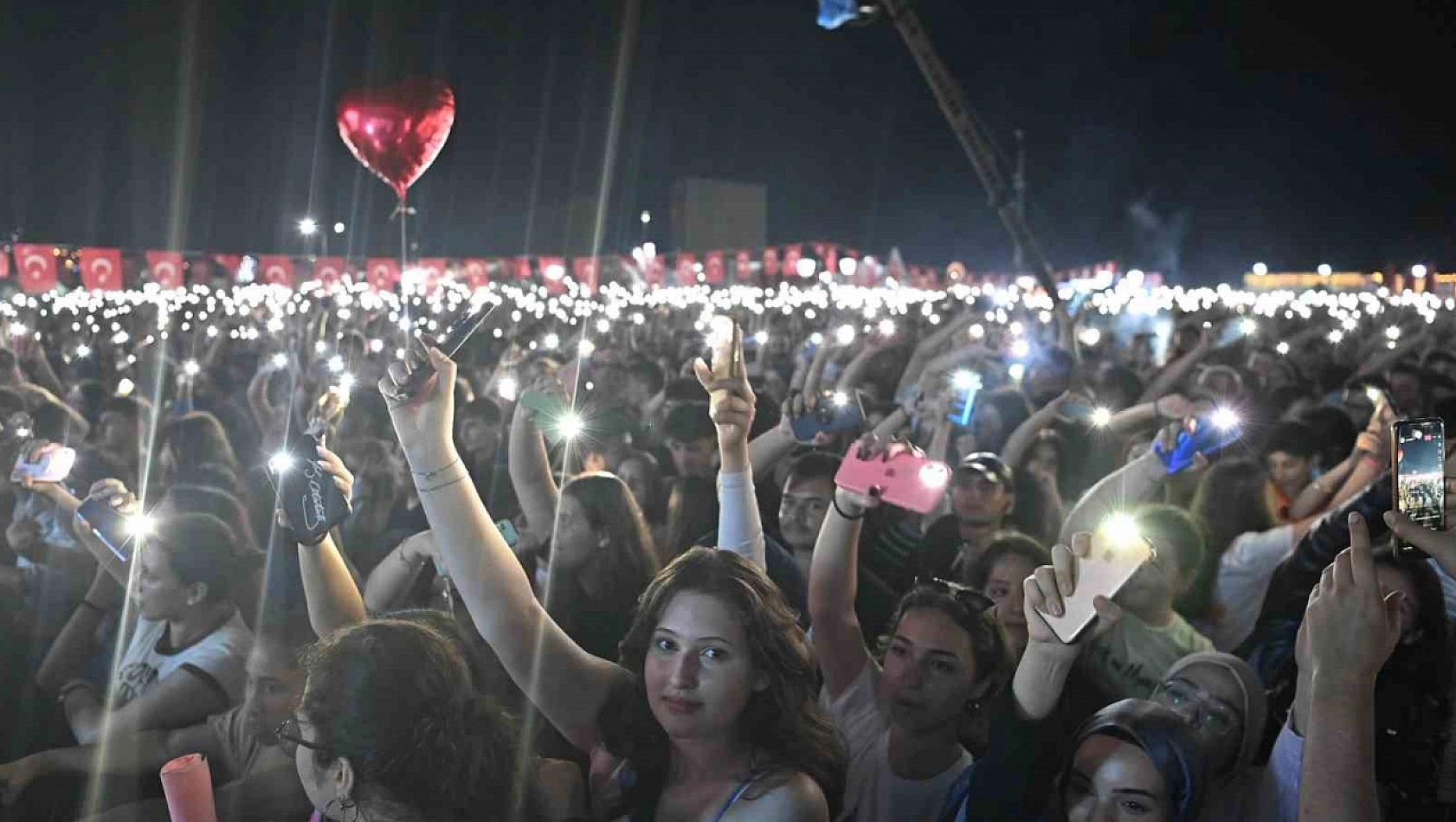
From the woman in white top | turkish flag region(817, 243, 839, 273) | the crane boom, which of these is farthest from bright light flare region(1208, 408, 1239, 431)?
turkish flag region(817, 243, 839, 273)

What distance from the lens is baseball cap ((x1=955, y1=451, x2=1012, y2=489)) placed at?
4.68 m

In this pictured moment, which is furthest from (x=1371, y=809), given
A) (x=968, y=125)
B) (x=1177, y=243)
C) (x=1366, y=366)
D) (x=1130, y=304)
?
(x=1177, y=243)

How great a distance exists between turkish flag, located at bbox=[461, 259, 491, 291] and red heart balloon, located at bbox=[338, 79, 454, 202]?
82.6ft

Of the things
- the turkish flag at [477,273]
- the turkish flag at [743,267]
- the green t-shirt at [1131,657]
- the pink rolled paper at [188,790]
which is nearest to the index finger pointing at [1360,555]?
the green t-shirt at [1131,657]

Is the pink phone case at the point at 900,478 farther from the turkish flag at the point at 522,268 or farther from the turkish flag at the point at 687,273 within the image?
the turkish flag at the point at 522,268

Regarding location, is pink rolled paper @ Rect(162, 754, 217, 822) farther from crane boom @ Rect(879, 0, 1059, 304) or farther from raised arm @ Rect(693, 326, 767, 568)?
crane boom @ Rect(879, 0, 1059, 304)

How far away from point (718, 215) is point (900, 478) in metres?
49.5

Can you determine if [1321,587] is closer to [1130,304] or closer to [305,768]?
[305,768]

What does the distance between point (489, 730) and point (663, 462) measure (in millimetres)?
4402

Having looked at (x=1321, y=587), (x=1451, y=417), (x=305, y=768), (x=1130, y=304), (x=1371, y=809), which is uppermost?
(x=1130, y=304)

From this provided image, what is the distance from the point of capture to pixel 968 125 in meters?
27.5

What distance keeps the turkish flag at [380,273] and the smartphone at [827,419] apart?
2698cm

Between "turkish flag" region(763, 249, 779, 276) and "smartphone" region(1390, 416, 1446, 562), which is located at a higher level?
"turkish flag" region(763, 249, 779, 276)

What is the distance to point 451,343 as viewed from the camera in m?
2.79
